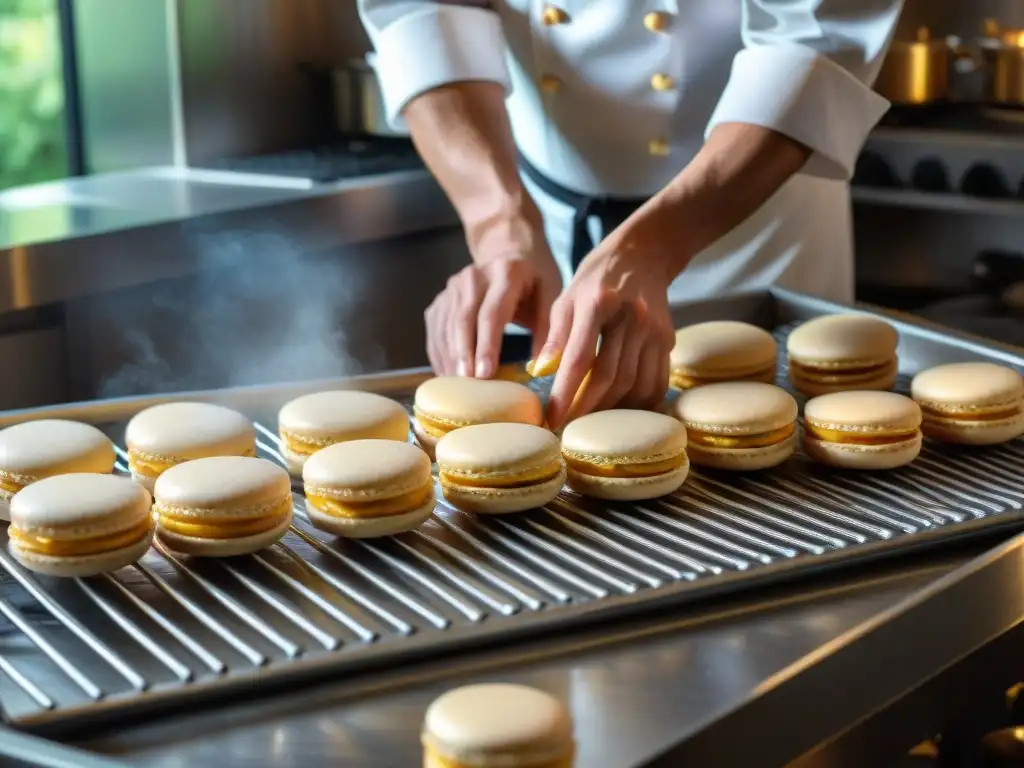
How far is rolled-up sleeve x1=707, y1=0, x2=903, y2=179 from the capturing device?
1.66 metres

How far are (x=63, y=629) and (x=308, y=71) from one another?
2520 millimetres

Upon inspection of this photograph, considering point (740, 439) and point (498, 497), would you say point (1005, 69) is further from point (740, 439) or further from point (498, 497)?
point (498, 497)

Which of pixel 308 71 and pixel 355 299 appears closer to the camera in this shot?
pixel 355 299

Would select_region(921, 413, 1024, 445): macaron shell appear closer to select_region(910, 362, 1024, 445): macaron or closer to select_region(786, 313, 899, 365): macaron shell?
select_region(910, 362, 1024, 445): macaron

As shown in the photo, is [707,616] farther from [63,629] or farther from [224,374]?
[224,374]

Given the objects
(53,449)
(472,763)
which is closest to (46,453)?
(53,449)

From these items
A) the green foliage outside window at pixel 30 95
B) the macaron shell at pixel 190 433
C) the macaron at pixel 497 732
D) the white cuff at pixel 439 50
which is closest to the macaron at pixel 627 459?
the macaron shell at pixel 190 433

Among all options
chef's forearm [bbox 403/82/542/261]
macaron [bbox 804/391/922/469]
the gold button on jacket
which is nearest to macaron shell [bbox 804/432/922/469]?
macaron [bbox 804/391/922/469]

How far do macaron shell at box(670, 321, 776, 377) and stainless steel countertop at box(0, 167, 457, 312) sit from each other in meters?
1.11

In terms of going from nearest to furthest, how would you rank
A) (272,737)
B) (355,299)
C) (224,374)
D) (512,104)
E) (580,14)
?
(272,737) < (580,14) < (512,104) < (224,374) < (355,299)

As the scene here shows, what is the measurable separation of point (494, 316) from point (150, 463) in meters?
0.42

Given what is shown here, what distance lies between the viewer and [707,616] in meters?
1.02

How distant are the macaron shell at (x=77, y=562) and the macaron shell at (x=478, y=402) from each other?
37cm

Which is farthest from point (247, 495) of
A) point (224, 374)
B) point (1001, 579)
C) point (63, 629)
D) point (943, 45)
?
point (943, 45)
